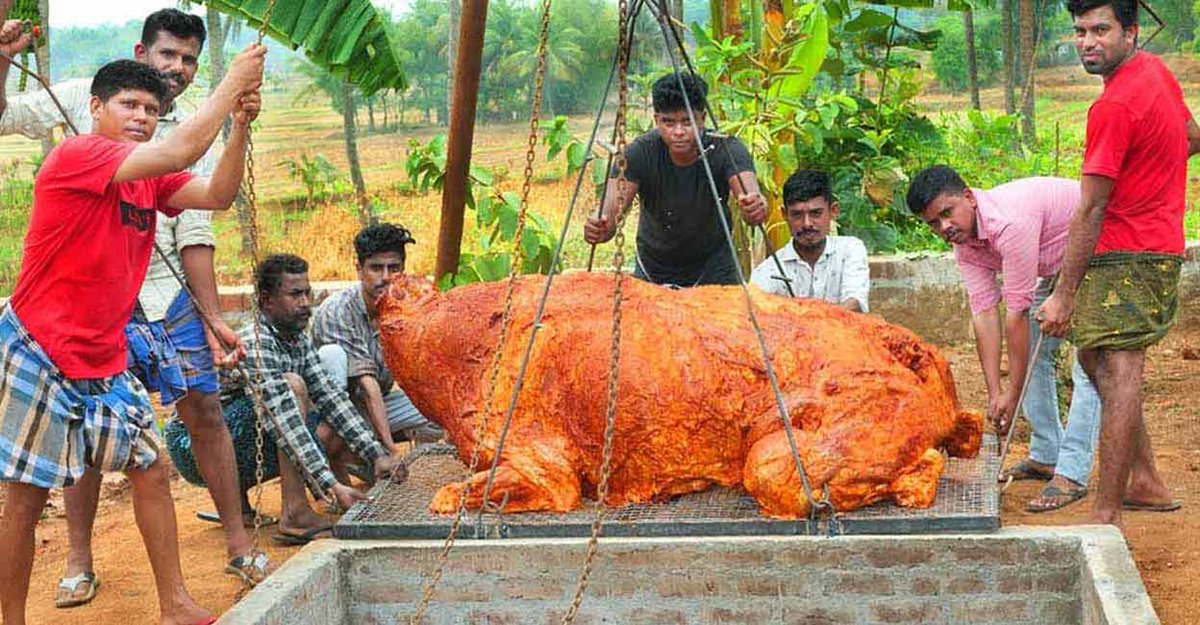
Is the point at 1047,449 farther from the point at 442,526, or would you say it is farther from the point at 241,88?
the point at 241,88

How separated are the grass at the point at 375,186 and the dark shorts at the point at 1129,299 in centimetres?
485

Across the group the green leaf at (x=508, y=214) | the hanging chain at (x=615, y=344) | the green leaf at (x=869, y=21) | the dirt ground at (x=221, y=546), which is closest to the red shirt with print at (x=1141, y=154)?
the dirt ground at (x=221, y=546)

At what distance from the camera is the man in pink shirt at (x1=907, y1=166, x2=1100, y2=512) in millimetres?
5523

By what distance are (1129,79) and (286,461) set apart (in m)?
3.76

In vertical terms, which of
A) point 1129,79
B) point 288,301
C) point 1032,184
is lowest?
point 288,301

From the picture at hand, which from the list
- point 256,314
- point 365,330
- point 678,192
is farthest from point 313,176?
point 256,314

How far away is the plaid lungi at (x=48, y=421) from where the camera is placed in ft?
13.8

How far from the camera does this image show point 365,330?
6.41 m

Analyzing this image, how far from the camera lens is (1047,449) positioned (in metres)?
6.46

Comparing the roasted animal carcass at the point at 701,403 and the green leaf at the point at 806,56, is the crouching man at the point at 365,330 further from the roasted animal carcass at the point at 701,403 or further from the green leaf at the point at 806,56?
the green leaf at the point at 806,56

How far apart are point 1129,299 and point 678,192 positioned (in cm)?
203

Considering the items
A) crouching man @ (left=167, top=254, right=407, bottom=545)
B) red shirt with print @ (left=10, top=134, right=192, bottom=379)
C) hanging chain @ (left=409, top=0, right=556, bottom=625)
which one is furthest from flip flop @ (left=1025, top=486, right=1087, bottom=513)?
red shirt with print @ (left=10, top=134, right=192, bottom=379)

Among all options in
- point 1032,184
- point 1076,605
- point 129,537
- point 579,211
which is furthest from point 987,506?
point 579,211

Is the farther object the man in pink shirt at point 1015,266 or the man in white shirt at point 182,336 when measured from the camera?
the man in pink shirt at point 1015,266
